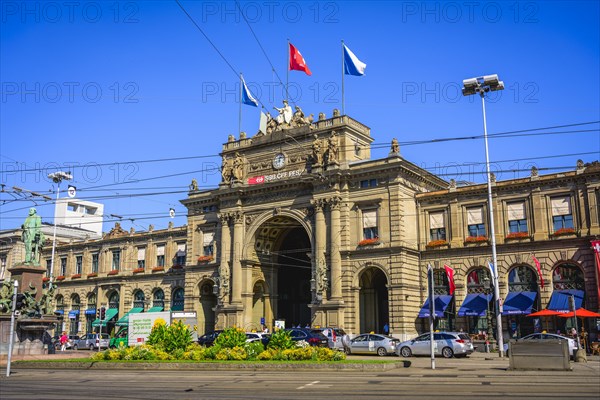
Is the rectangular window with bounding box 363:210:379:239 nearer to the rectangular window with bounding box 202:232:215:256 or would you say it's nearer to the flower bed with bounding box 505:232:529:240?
the flower bed with bounding box 505:232:529:240

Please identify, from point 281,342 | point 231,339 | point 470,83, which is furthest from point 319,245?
point 281,342

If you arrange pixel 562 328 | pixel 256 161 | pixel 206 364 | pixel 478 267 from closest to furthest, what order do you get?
pixel 206 364, pixel 562 328, pixel 478 267, pixel 256 161

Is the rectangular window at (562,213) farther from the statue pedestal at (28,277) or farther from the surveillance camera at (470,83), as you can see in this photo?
the statue pedestal at (28,277)

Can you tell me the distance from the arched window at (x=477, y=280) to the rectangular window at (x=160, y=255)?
3677 cm

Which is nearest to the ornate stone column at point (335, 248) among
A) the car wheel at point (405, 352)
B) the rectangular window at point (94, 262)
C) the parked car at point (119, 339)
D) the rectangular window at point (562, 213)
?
the car wheel at point (405, 352)

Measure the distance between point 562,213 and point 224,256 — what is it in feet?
99.0

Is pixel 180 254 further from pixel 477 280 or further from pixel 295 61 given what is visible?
pixel 477 280

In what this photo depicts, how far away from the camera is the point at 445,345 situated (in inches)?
1506

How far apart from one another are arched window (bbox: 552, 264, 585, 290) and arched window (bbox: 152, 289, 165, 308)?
141ft

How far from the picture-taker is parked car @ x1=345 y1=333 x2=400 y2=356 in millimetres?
40906

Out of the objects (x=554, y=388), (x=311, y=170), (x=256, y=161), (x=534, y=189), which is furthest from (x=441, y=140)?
(x=256, y=161)

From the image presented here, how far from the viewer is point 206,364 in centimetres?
2966

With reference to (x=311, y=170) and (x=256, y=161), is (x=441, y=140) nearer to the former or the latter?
(x=311, y=170)

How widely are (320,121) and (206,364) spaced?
32.2 m
